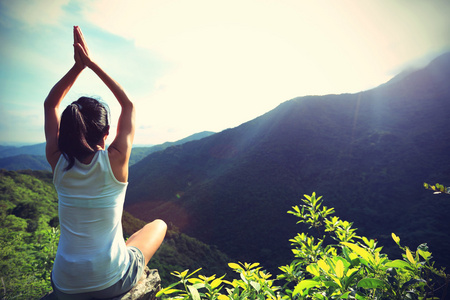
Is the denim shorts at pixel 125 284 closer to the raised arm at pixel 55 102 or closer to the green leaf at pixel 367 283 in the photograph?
the raised arm at pixel 55 102

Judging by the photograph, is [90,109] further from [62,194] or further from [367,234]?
[367,234]

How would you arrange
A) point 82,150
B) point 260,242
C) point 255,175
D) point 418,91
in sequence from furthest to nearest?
point 418,91, point 255,175, point 260,242, point 82,150

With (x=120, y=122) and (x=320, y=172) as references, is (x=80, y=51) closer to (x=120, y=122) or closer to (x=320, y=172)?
(x=120, y=122)

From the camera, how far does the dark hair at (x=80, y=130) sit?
3.28 feet

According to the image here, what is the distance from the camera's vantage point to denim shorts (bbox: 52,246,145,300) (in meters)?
1.04

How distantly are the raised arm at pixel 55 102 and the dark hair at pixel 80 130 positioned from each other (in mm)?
175

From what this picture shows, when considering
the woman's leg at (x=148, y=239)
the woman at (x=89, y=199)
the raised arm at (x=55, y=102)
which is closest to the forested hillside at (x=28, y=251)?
the woman's leg at (x=148, y=239)

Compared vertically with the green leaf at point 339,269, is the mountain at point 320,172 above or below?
below

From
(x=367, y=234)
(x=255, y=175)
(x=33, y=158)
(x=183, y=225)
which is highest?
(x=33, y=158)

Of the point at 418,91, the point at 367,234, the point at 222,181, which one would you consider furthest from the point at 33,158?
the point at 418,91

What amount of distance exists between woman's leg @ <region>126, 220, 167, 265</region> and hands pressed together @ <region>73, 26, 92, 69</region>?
1.18m

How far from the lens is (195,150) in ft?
108

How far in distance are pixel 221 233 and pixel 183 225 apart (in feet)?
11.7

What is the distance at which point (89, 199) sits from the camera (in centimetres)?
101
